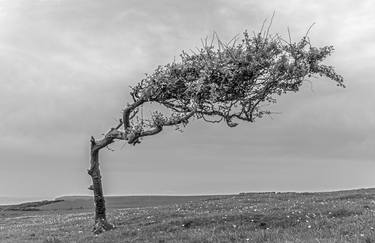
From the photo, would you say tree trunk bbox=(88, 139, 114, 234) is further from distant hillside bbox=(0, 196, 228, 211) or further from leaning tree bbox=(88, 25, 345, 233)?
distant hillside bbox=(0, 196, 228, 211)

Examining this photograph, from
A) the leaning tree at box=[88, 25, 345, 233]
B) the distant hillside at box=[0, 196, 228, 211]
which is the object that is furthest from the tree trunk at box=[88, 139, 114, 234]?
the distant hillside at box=[0, 196, 228, 211]

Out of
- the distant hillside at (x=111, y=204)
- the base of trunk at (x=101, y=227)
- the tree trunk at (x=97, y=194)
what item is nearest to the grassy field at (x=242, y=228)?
the base of trunk at (x=101, y=227)

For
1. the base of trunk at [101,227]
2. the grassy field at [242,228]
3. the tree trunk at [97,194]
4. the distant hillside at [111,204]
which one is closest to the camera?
the grassy field at [242,228]

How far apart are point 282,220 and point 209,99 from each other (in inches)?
255

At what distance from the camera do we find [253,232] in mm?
22078

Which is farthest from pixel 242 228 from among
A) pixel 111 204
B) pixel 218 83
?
pixel 111 204

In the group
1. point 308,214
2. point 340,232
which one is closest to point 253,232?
point 340,232

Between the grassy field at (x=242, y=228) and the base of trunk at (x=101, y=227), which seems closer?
the grassy field at (x=242, y=228)

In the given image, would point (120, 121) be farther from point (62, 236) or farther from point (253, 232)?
point (253, 232)

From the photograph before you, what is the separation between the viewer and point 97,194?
96.4 ft

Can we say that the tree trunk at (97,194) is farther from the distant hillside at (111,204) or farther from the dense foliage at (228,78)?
the distant hillside at (111,204)

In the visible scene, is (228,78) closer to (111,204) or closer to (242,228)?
(242,228)

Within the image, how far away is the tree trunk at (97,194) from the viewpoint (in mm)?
28359

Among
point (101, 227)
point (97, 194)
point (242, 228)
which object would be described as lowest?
point (242, 228)
